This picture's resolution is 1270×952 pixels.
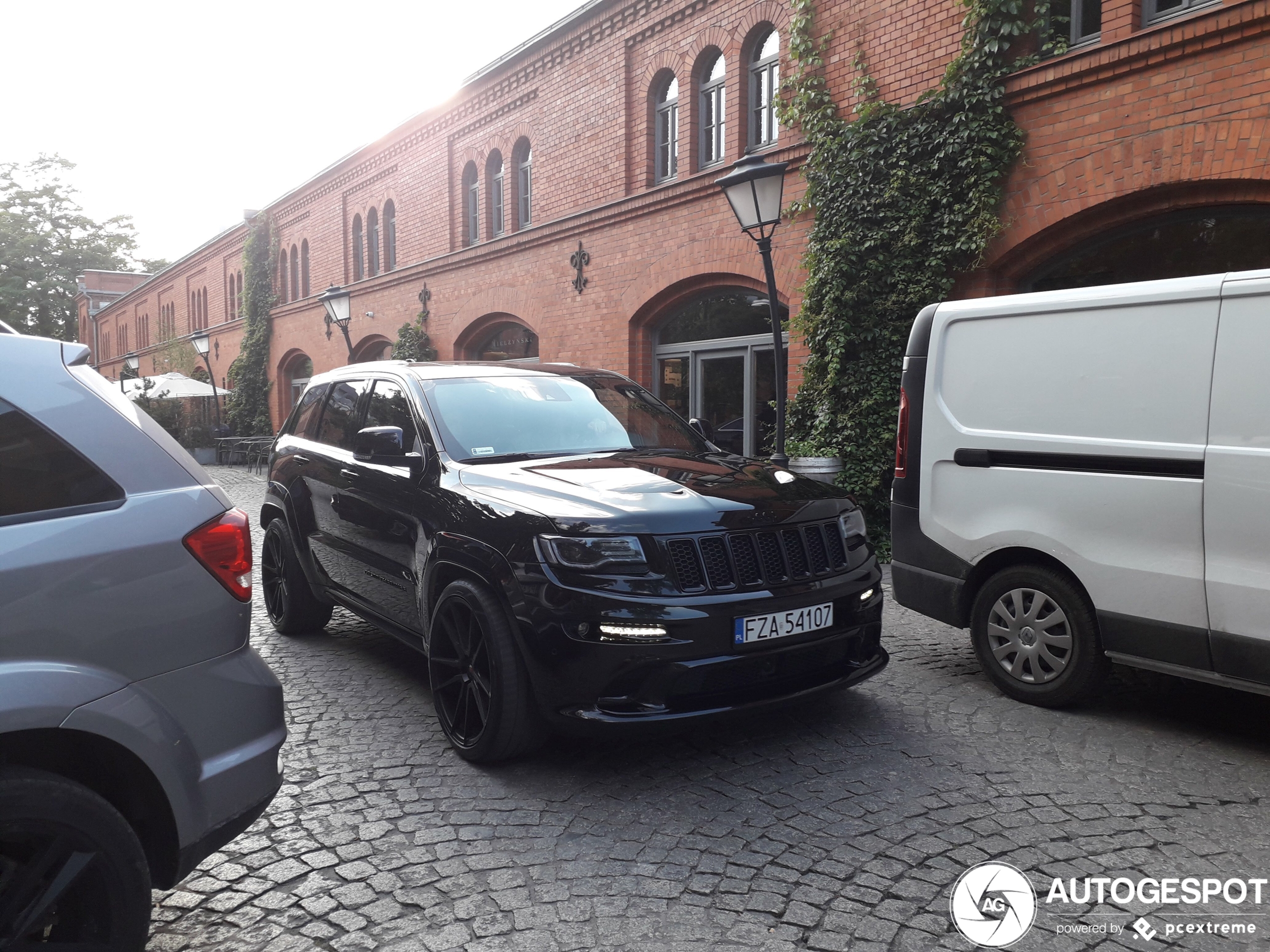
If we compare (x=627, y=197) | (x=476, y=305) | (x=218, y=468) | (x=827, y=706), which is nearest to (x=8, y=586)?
(x=827, y=706)

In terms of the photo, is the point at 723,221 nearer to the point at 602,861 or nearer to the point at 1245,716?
the point at 1245,716

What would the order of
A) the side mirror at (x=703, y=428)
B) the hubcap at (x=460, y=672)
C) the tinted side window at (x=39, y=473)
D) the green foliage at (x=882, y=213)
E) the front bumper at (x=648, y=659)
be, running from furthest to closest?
the green foliage at (x=882, y=213), the side mirror at (x=703, y=428), the hubcap at (x=460, y=672), the front bumper at (x=648, y=659), the tinted side window at (x=39, y=473)

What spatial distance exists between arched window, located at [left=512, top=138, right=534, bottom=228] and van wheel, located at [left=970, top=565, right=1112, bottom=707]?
539 inches

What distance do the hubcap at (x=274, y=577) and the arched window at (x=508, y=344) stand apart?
10.2 metres

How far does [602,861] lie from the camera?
3.12 m

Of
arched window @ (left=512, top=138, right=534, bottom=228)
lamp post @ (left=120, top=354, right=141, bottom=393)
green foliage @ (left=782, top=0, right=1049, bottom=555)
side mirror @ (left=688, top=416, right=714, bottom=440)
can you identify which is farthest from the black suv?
lamp post @ (left=120, top=354, right=141, bottom=393)

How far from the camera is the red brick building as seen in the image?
7.82m

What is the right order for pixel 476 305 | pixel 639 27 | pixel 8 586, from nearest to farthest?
pixel 8 586 → pixel 639 27 → pixel 476 305

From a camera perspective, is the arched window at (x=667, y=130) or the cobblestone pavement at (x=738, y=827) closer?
the cobblestone pavement at (x=738, y=827)

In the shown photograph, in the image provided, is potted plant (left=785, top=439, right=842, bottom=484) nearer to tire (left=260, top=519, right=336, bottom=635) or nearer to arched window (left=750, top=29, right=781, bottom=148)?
tire (left=260, top=519, right=336, bottom=635)

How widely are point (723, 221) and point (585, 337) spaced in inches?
140

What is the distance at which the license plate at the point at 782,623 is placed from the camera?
142 inches

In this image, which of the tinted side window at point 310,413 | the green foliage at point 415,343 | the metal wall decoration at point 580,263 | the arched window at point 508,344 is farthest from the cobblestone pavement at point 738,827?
the green foliage at point 415,343
